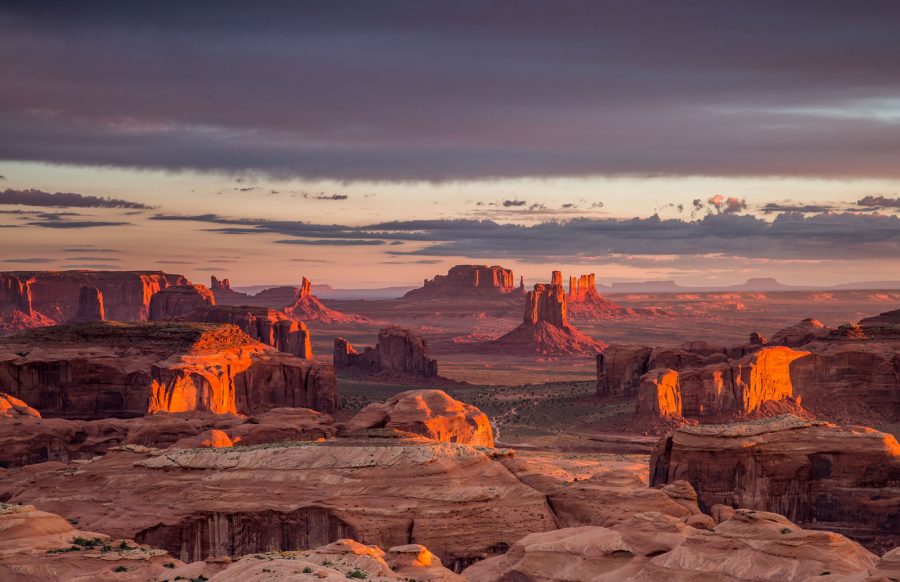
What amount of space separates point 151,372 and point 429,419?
3056cm

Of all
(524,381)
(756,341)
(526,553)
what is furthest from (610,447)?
(524,381)

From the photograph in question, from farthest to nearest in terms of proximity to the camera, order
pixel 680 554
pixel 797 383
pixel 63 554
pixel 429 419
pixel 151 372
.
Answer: pixel 797 383, pixel 151 372, pixel 429 419, pixel 63 554, pixel 680 554

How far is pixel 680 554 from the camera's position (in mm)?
34031

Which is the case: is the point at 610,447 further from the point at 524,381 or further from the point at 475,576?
the point at 524,381

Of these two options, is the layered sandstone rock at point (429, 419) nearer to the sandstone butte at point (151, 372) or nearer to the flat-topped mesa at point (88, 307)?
the sandstone butte at point (151, 372)

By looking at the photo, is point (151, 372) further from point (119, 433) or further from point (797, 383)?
point (797, 383)

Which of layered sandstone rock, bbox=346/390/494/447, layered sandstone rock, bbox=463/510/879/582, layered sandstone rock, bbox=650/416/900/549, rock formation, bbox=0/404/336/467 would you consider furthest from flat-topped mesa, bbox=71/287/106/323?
layered sandstone rock, bbox=463/510/879/582

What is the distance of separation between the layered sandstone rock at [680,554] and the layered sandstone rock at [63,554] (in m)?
11.5

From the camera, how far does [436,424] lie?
63688 mm

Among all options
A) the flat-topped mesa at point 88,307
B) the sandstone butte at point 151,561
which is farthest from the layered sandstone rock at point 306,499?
the flat-topped mesa at point 88,307

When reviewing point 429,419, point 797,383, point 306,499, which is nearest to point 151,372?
point 429,419

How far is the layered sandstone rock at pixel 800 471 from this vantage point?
4772cm

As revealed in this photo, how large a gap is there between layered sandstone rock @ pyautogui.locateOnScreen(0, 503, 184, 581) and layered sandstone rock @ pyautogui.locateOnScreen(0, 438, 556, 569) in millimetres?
3190

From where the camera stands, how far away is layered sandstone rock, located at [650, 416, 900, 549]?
47719mm
